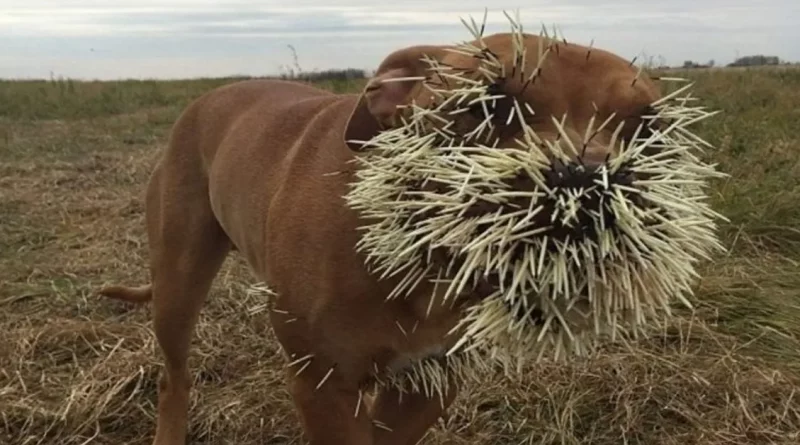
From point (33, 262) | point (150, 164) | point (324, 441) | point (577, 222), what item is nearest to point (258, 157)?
point (324, 441)

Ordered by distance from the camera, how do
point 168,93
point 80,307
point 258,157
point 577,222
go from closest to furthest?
point 577,222
point 258,157
point 80,307
point 168,93

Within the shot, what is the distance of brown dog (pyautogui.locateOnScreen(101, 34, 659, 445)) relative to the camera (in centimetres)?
191

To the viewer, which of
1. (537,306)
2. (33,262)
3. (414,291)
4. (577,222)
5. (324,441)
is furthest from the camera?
(33,262)

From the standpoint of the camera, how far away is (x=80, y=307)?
5.00 m

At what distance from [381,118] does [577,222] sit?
69cm

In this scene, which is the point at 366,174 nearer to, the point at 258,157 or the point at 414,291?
the point at 414,291

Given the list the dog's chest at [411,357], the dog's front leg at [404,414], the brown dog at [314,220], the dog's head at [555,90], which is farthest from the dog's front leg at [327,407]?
the dog's head at [555,90]

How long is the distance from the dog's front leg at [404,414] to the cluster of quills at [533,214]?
3.15 feet

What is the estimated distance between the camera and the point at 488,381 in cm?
381

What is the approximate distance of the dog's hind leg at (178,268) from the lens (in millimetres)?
3570

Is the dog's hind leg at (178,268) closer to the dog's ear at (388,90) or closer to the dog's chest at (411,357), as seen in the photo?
the dog's chest at (411,357)

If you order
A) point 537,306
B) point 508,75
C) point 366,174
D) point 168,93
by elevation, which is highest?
point 508,75

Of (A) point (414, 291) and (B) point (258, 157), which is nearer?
(A) point (414, 291)

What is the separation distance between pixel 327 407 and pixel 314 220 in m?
0.49
